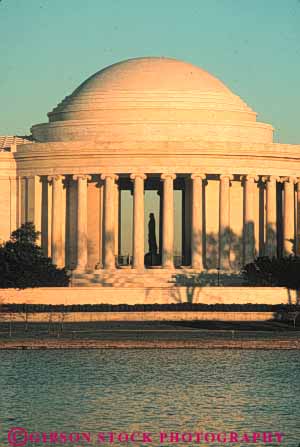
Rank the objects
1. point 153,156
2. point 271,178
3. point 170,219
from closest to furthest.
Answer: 1. point 153,156
2. point 170,219
3. point 271,178

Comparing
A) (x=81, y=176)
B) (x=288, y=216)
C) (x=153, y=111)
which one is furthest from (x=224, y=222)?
(x=81, y=176)

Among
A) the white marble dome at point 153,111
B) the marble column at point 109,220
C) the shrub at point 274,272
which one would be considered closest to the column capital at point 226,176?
the white marble dome at point 153,111

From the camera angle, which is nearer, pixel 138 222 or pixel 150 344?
pixel 150 344

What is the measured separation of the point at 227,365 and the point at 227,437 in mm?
22687

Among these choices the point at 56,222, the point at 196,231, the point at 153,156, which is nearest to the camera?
the point at 153,156

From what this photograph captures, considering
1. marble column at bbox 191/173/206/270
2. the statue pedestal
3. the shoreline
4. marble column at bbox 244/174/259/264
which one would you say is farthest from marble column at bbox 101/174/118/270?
the shoreline

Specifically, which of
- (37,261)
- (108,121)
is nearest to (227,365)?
(37,261)

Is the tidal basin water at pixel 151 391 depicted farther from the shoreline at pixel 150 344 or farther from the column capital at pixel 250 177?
the column capital at pixel 250 177

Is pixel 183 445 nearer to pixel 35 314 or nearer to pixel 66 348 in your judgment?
pixel 66 348

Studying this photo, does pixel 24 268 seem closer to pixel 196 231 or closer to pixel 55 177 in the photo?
pixel 55 177

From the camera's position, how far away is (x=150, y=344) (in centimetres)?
8725

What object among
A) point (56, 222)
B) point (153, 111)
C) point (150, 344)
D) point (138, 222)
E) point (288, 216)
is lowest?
point (150, 344)

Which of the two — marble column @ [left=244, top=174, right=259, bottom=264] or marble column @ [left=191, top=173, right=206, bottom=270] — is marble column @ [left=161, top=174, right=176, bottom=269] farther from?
marble column @ [left=244, top=174, right=259, bottom=264]

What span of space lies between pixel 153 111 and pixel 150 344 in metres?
61.8
